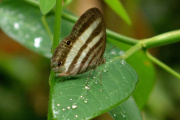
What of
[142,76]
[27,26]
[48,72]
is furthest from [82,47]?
[48,72]

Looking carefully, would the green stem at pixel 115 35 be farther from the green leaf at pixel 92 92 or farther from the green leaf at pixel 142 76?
the green leaf at pixel 92 92

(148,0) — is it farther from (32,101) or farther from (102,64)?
(102,64)

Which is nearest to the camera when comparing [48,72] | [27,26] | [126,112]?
[126,112]

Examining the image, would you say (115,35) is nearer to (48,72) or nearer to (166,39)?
(166,39)

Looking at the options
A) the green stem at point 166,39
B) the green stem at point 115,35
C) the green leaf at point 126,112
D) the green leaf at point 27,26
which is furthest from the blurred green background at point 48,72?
the green leaf at point 126,112

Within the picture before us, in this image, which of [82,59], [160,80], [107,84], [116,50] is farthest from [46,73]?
[107,84]
